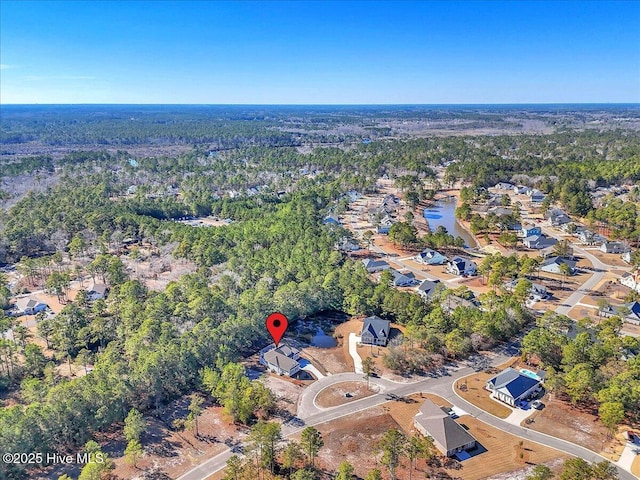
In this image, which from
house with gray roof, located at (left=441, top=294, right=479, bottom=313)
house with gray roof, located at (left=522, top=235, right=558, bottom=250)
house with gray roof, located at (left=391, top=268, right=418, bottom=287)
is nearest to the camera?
house with gray roof, located at (left=441, top=294, right=479, bottom=313)

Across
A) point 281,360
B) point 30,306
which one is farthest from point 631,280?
point 30,306

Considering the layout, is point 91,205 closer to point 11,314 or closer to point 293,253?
point 11,314

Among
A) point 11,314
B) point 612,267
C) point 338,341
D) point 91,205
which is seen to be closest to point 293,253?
point 338,341

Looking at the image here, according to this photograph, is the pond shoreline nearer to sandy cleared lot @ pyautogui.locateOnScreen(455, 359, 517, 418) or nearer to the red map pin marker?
sandy cleared lot @ pyautogui.locateOnScreen(455, 359, 517, 418)

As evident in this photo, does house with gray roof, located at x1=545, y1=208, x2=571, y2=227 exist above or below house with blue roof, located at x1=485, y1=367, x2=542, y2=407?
above

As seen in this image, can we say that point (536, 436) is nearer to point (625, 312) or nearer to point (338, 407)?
point (338, 407)

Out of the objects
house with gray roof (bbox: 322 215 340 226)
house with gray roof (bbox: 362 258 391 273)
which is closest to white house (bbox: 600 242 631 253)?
house with gray roof (bbox: 362 258 391 273)

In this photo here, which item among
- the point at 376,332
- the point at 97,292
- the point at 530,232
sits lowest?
the point at 97,292
